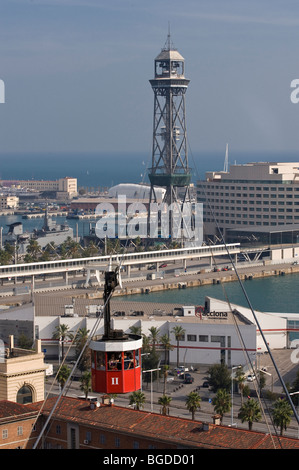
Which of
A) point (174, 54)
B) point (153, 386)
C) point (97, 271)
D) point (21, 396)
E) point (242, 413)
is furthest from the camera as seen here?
point (174, 54)

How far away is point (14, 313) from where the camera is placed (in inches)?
594

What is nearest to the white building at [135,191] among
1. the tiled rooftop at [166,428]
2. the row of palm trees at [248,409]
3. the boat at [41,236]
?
the boat at [41,236]

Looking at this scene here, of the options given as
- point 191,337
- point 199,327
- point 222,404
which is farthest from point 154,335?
point 222,404

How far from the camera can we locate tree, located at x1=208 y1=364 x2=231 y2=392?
11.9 m

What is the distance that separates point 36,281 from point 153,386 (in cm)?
1180

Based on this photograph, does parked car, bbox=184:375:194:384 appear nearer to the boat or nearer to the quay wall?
the quay wall

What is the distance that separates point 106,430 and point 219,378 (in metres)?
4.84

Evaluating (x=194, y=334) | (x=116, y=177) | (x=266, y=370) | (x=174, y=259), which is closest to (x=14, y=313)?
(x=194, y=334)

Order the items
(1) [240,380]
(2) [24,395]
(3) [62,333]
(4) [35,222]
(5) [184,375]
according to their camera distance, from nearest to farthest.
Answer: (2) [24,395] → (1) [240,380] → (5) [184,375] → (3) [62,333] → (4) [35,222]

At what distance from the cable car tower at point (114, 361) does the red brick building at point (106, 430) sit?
2.93 meters

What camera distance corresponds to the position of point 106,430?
7281 mm

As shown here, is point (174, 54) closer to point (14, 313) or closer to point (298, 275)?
point (298, 275)

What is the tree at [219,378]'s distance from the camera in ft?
39.0

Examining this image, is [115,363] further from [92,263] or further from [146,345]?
[92,263]
